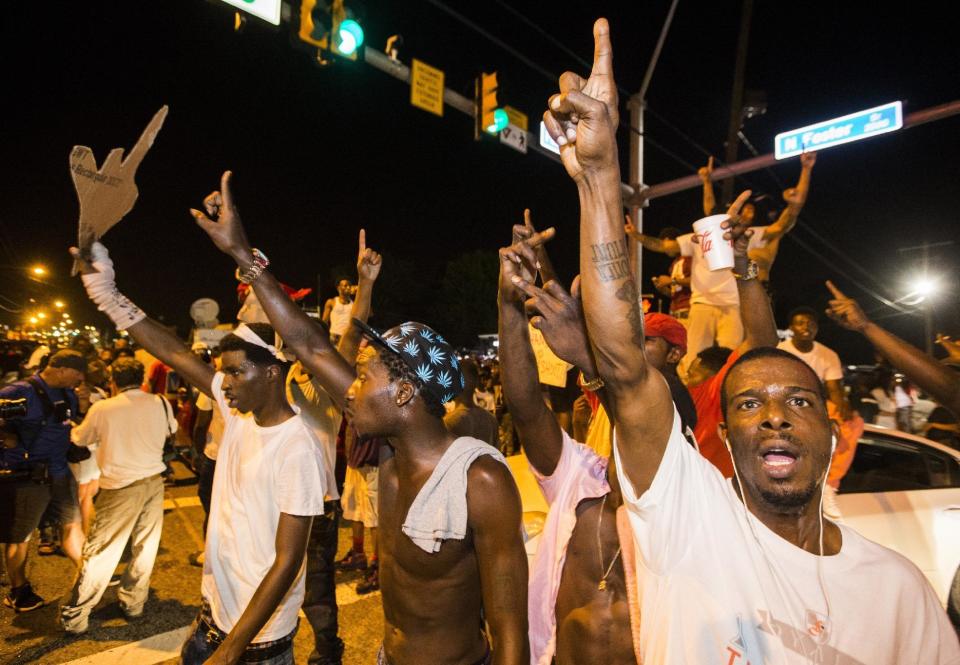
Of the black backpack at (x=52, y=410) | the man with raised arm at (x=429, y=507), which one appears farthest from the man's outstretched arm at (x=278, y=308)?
the black backpack at (x=52, y=410)

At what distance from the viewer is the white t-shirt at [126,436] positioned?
17.0ft

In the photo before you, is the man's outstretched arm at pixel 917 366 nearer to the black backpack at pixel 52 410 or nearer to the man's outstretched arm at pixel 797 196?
the man's outstretched arm at pixel 797 196

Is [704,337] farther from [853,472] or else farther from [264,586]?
[264,586]

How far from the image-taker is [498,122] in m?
9.75

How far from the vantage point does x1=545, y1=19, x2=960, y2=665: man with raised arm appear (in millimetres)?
1426

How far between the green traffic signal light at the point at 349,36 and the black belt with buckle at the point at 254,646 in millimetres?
7023

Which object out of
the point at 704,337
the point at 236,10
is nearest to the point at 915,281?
the point at 704,337

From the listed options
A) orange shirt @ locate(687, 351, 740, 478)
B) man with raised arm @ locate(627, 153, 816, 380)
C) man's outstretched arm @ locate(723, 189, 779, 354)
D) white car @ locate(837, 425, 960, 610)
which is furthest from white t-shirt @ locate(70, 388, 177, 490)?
white car @ locate(837, 425, 960, 610)

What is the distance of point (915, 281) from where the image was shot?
29016 mm

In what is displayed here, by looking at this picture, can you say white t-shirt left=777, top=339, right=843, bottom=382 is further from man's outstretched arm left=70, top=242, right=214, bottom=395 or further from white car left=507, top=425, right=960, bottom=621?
man's outstretched arm left=70, top=242, right=214, bottom=395

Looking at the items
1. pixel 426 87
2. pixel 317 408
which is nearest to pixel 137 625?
pixel 317 408

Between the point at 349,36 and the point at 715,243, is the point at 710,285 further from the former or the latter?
the point at 349,36

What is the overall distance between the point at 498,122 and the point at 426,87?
161 centimetres

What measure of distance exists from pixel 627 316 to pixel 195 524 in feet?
26.1
